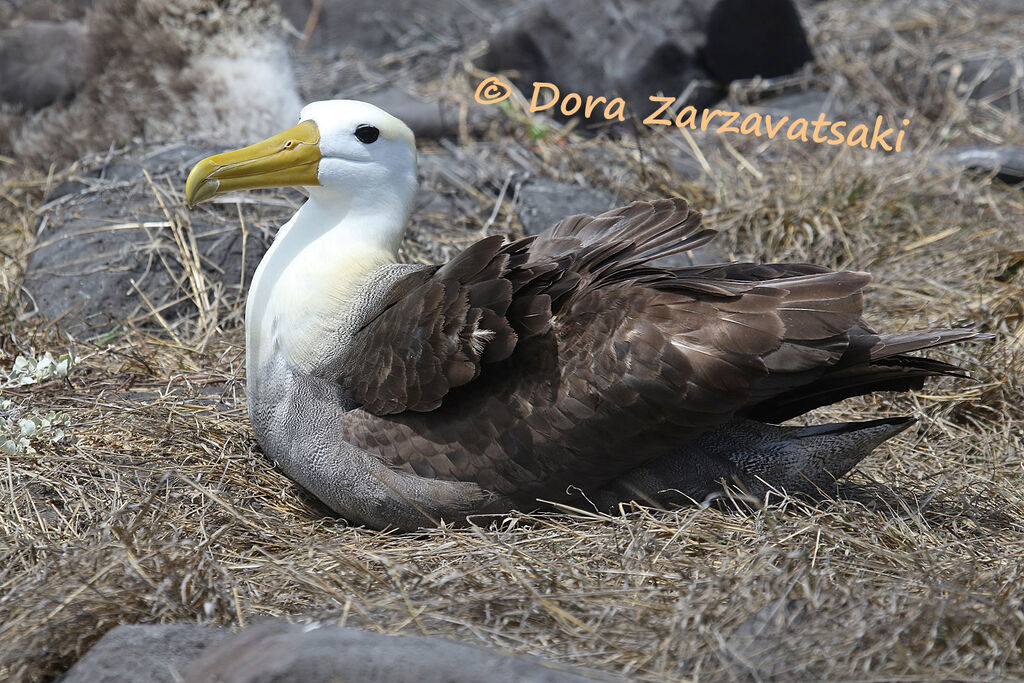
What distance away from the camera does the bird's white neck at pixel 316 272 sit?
3406 mm

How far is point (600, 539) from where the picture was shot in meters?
3.08

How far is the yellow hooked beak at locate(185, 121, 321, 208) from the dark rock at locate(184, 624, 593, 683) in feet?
5.49

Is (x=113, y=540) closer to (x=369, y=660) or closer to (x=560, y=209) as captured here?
(x=369, y=660)

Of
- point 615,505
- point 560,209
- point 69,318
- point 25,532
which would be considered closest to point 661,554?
point 615,505

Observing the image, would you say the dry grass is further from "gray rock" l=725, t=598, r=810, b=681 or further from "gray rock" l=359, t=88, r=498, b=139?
"gray rock" l=359, t=88, r=498, b=139

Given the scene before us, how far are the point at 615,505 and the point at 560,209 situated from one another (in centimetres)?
232

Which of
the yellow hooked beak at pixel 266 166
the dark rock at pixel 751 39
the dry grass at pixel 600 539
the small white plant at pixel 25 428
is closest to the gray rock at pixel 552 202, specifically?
the dry grass at pixel 600 539

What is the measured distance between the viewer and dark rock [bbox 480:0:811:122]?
7469 millimetres

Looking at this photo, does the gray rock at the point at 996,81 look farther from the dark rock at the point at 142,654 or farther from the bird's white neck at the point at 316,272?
the dark rock at the point at 142,654

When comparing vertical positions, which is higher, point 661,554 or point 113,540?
point 113,540

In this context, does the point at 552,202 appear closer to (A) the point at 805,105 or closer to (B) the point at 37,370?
(B) the point at 37,370

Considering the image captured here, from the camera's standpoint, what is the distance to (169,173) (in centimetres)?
541

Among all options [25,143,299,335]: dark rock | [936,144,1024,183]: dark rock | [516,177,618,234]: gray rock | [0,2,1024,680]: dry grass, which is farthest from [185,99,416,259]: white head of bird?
[936,144,1024,183]: dark rock

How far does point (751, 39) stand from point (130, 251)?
15.4ft
